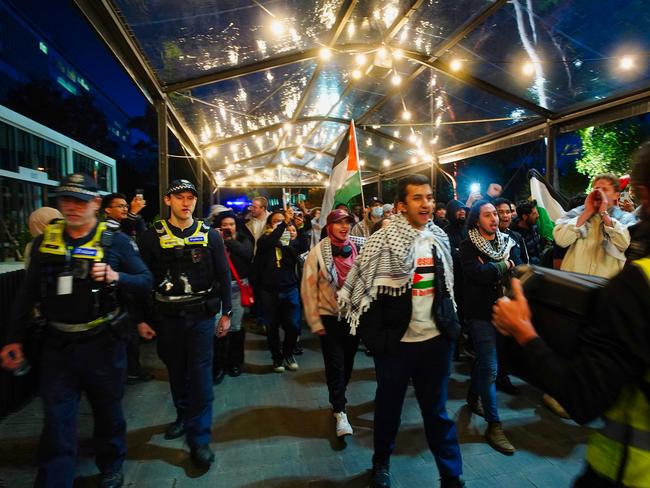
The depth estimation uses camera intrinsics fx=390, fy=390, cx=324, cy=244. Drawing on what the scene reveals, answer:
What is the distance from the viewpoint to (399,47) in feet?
23.5

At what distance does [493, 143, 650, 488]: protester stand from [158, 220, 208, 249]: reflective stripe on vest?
254cm

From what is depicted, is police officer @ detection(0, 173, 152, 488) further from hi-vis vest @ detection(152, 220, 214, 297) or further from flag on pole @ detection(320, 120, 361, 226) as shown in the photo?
flag on pole @ detection(320, 120, 361, 226)

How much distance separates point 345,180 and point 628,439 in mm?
3562

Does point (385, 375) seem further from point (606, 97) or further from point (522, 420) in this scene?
point (606, 97)

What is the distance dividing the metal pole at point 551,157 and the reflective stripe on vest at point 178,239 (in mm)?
7087

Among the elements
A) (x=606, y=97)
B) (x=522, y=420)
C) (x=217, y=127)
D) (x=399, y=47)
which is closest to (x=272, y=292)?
(x=522, y=420)

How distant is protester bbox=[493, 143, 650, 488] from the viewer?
Result: 40.1 inches

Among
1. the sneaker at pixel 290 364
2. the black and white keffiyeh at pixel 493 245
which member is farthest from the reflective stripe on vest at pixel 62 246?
the sneaker at pixel 290 364

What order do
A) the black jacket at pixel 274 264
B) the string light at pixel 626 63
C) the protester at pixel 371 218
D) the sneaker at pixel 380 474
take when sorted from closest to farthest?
the sneaker at pixel 380 474, the black jacket at pixel 274 264, the string light at pixel 626 63, the protester at pixel 371 218

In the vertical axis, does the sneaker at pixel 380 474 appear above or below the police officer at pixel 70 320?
below

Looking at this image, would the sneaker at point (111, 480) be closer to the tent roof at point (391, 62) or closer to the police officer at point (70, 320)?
the police officer at point (70, 320)

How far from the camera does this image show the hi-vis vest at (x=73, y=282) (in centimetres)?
244

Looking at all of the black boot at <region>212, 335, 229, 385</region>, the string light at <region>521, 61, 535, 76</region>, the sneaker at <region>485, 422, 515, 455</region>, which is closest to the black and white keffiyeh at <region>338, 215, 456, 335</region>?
the sneaker at <region>485, 422, 515, 455</region>

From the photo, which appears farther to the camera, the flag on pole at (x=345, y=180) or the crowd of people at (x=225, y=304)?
the flag on pole at (x=345, y=180)
